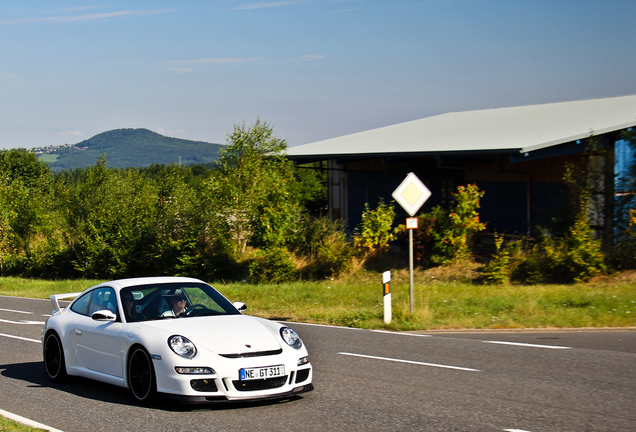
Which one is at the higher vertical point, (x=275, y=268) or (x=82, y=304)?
(x=82, y=304)

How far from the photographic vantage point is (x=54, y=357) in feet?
Result: 31.2

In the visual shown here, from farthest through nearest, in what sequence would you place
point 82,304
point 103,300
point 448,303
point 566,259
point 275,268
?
point 275,268
point 566,259
point 448,303
point 82,304
point 103,300

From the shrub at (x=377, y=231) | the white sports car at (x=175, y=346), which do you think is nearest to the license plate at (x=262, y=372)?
the white sports car at (x=175, y=346)

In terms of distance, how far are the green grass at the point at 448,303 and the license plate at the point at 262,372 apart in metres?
7.21

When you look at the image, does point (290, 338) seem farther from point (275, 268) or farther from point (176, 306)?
point (275, 268)

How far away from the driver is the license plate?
1.60 m

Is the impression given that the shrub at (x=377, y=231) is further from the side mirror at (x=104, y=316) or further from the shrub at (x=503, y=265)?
the side mirror at (x=104, y=316)

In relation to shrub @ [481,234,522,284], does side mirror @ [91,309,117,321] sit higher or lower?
higher

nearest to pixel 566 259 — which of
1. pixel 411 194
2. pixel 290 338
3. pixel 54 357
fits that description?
pixel 411 194

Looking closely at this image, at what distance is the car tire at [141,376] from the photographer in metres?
7.42

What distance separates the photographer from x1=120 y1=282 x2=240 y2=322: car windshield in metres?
8.30

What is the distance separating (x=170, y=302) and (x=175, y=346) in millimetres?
1276

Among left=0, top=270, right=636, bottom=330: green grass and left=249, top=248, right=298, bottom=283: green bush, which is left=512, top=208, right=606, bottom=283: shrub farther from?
left=249, top=248, right=298, bottom=283: green bush

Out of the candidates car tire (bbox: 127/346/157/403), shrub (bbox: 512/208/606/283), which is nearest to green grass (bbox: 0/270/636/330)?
shrub (bbox: 512/208/606/283)
